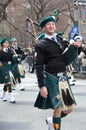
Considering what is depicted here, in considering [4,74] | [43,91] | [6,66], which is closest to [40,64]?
[43,91]

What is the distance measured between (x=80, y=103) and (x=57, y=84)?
182 inches

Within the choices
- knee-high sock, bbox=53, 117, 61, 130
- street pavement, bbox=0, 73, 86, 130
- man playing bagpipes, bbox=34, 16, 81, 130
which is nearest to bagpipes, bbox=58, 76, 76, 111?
man playing bagpipes, bbox=34, 16, 81, 130

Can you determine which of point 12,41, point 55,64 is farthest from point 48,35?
point 12,41

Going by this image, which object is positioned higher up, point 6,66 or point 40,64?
point 40,64

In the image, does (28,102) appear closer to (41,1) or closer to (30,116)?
(30,116)

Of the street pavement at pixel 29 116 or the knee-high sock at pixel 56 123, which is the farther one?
the street pavement at pixel 29 116

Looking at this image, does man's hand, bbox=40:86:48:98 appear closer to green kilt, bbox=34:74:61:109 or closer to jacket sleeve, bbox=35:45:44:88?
jacket sleeve, bbox=35:45:44:88

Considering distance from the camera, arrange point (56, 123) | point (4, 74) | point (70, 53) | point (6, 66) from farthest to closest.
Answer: point (6, 66), point (4, 74), point (56, 123), point (70, 53)

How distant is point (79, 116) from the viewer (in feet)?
30.8

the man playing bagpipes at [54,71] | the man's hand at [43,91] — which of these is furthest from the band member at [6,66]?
the man's hand at [43,91]

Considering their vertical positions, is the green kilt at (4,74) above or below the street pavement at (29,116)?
above

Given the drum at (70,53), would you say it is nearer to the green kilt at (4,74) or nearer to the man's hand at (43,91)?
the man's hand at (43,91)

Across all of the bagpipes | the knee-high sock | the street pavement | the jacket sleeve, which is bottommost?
the street pavement

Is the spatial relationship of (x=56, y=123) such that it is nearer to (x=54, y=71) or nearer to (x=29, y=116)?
(x=54, y=71)
